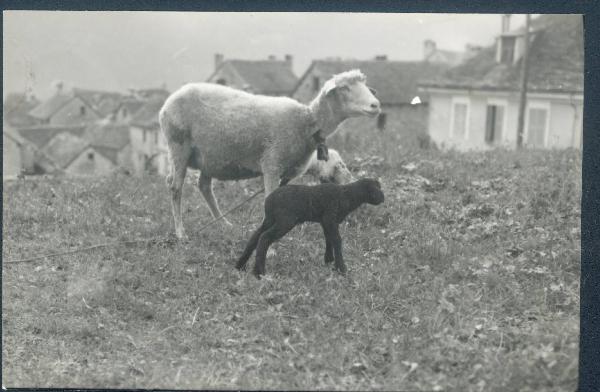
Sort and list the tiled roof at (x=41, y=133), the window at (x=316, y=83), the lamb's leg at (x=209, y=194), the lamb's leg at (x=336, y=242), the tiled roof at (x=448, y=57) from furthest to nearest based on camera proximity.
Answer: the tiled roof at (x=448, y=57), the window at (x=316, y=83), the tiled roof at (x=41, y=133), the lamb's leg at (x=209, y=194), the lamb's leg at (x=336, y=242)

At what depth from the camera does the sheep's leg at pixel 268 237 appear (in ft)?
22.5

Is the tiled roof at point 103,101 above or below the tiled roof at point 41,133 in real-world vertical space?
above

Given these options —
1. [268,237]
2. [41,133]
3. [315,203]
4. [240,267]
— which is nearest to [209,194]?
[240,267]

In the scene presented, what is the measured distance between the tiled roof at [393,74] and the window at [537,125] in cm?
1086

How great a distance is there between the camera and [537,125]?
21250 mm

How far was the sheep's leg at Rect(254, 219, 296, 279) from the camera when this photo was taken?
270 inches

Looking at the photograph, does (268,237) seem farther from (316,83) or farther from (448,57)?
(448,57)

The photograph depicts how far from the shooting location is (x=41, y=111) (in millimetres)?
23578

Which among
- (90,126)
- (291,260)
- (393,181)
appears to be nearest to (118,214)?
(291,260)

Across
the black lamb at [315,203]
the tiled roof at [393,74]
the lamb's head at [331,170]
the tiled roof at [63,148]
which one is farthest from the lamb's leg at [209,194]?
the tiled roof at [63,148]

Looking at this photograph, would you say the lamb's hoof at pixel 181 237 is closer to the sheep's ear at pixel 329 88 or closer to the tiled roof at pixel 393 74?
the sheep's ear at pixel 329 88

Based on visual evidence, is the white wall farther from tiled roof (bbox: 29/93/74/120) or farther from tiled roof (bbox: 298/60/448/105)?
tiled roof (bbox: 29/93/74/120)

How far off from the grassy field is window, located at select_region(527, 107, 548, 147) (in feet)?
38.1

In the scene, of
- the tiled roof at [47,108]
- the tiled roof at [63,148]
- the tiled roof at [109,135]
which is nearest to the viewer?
the tiled roof at [47,108]
